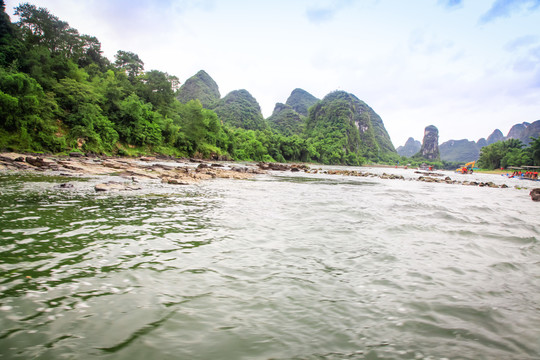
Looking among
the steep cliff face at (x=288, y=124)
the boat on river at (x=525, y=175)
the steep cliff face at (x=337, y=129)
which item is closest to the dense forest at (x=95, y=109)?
the boat on river at (x=525, y=175)

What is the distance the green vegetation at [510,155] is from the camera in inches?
3017

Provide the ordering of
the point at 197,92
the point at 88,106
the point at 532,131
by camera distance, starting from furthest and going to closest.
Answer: the point at 532,131
the point at 197,92
the point at 88,106

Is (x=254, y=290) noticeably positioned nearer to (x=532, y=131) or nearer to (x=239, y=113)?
(x=239, y=113)

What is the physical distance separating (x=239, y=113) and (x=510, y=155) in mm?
117540

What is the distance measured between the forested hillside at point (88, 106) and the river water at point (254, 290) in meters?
31.8

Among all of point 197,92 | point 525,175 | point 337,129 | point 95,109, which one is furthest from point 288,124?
point 95,109

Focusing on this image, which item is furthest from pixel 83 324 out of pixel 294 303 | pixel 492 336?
pixel 492 336

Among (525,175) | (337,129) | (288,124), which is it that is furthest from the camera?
(288,124)

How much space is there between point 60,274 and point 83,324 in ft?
4.58

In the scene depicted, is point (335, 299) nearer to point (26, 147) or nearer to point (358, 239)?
point (358, 239)

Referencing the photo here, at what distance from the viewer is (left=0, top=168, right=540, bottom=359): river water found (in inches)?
87.7

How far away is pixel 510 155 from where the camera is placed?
8406cm

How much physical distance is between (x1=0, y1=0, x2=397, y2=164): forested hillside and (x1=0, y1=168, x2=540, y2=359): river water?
3177 cm

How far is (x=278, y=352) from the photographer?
2.15 m
